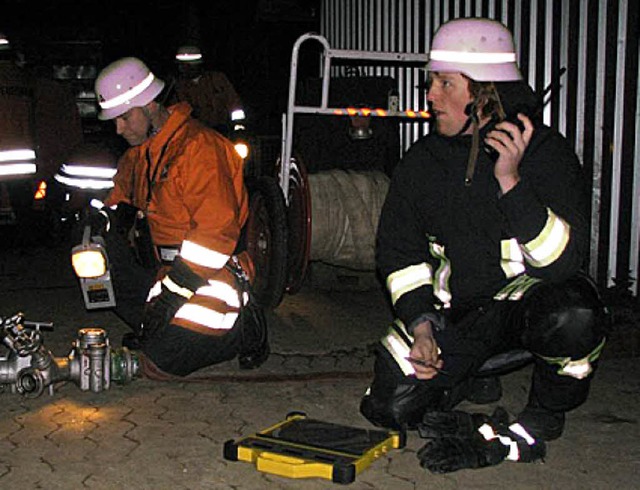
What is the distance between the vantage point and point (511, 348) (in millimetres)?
4203

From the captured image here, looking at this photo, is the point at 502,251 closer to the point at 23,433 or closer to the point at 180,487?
the point at 180,487

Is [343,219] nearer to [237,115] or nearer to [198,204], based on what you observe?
[198,204]

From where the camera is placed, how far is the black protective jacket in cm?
375

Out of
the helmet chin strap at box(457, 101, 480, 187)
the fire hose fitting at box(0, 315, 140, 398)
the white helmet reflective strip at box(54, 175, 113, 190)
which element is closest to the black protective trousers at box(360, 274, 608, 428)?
the helmet chin strap at box(457, 101, 480, 187)

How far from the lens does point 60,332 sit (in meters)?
6.17

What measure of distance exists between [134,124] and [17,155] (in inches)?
142

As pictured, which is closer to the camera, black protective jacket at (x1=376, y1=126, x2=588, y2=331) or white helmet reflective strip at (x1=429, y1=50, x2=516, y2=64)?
black protective jacket at (x1=376, y1=126, x2=588, y2=331)

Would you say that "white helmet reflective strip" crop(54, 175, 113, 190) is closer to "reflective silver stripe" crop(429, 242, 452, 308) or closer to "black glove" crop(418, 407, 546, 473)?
"reflective silver stripe" crop(429, 242, 452, 308)

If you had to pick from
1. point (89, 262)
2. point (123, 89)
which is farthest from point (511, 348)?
point (123, 89)

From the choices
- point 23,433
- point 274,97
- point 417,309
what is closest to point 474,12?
point 417,309

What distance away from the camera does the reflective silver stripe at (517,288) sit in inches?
161

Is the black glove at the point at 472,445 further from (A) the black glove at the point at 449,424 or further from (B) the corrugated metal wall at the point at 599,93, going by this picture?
(B) the corrugated metal wall at the point at 599,93

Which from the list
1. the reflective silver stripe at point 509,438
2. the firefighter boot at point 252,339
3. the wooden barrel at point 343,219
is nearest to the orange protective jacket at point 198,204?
the firefighter boot at point 252,339

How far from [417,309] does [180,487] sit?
113 cm
